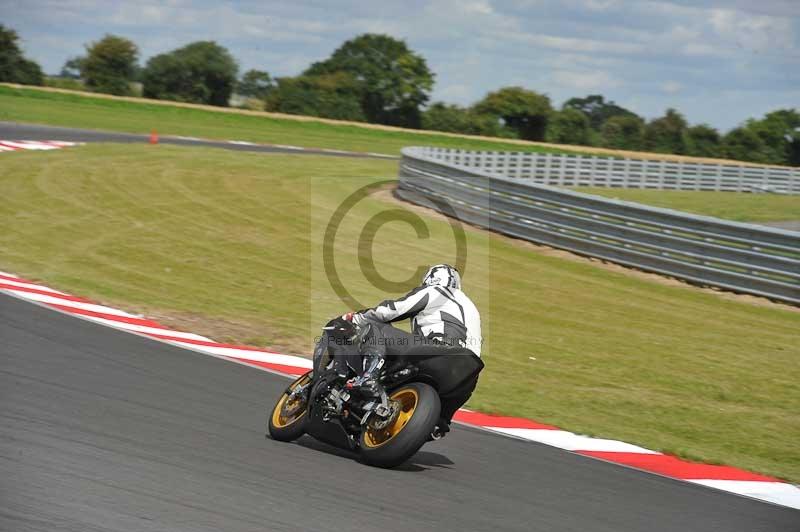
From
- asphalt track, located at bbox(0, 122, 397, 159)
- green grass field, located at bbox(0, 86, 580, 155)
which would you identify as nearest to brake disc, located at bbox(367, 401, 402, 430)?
asphalt track, located at bbox(0, 122, 397, 159)

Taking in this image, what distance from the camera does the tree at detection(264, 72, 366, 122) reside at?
Result: 6925 centimetres

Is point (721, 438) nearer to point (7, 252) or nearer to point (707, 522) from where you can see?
point (707, 522)

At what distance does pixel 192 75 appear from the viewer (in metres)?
74.9

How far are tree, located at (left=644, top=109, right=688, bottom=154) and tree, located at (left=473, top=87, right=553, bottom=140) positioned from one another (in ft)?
26.7

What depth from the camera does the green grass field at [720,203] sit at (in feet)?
91.3

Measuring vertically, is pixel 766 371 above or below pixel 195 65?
below

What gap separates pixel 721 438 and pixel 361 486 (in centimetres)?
443

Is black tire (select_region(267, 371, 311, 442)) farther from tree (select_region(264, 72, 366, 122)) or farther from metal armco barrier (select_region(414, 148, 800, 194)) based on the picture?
tree (select_region(264, 72, 366, 122))

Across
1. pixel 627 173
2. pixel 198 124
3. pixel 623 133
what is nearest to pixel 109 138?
pixel 198 124

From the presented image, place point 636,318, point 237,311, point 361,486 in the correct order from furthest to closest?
point 636,318 < point 237,311 < point 361,486

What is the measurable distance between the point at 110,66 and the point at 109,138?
1569 inches

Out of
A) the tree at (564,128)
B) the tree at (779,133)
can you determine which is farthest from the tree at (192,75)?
the tree at (779,133)

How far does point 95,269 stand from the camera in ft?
46.8

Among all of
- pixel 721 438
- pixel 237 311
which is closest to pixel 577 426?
pixel 721 438
